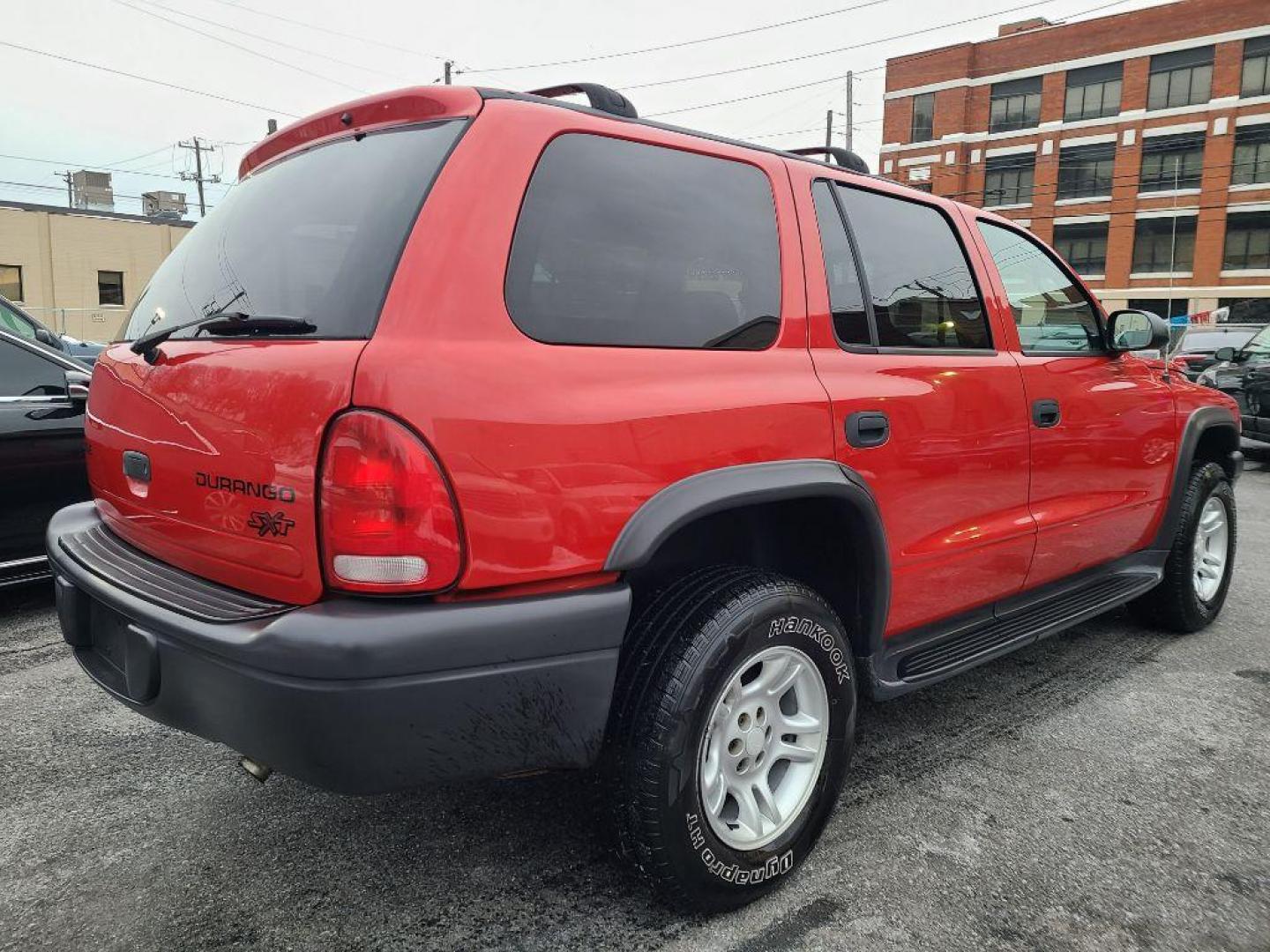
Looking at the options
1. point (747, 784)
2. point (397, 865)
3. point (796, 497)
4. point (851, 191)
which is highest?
point (851, 191)

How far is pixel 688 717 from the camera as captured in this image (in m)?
1.91

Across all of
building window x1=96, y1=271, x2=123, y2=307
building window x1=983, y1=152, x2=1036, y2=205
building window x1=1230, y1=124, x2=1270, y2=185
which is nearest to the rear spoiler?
building window x1=96, y1=271, x2=123, y2=307

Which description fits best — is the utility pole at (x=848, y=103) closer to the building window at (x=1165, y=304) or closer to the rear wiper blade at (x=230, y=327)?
the building window at (x=1165, y=304)

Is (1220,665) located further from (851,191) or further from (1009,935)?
(851,191)

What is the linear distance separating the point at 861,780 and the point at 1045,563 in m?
1.05

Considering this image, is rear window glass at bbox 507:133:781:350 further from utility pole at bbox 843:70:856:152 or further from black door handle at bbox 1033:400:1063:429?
utility pole at bbox 843:70:856:152

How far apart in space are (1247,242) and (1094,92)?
9825 mm

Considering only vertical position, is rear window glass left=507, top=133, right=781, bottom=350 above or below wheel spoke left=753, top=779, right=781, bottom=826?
above

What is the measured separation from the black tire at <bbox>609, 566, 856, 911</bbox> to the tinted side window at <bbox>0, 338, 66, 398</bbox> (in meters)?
3.90

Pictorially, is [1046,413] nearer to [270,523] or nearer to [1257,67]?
[270,523]

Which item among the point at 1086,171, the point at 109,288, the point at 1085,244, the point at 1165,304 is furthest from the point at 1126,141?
the point at 109,288

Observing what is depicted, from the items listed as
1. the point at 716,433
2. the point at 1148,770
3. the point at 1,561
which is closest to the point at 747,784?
the point at 716,433

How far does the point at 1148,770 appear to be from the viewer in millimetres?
2863

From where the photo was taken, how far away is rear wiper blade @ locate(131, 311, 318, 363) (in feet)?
6.09
